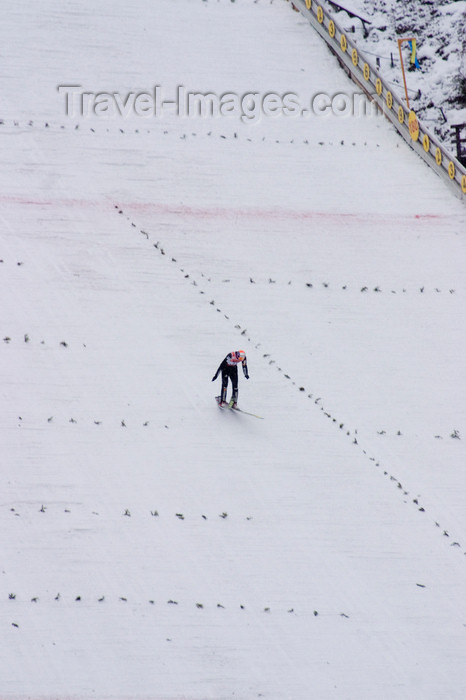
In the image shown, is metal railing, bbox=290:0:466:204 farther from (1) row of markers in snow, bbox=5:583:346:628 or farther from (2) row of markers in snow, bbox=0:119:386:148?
(1) row of markers in snow, bbox=5:583:346:628

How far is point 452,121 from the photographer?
26.3 m

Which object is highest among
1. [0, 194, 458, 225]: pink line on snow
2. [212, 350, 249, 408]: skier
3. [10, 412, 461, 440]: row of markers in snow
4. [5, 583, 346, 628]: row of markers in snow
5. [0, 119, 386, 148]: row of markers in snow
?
[0, 119, 386, 148]: row of markers in snow

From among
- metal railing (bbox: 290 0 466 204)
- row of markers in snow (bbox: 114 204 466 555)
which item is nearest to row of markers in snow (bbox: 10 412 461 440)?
row of markers in snow (bbox: 114 204 466 555)

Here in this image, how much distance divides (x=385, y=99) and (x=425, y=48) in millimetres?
5981

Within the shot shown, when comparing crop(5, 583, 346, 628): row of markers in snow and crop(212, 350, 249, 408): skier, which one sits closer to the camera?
crop(5, 583, 346, 628): row of markers in snow

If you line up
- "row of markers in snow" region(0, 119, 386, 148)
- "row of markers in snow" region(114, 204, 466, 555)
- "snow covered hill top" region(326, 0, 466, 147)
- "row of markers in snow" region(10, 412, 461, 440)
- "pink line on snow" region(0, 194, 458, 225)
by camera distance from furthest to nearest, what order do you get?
"snow covered hill top" region(326, 0, 466, 147) < "row of markers in snow" region(0, 119, 386, 148) < "pink line on snow" region(0, 194, 458, 225) < "row of markers in snow" region(10, 412, 461, 440) < "row of markers in snow" region(114, 204, 466, 555)

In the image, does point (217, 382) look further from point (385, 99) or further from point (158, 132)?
point (385, 99)

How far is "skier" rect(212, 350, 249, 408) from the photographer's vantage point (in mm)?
15781

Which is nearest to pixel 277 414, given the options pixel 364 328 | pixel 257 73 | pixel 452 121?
pixel 364 328

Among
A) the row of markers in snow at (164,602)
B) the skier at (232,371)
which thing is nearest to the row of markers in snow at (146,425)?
the skier at (232,371)

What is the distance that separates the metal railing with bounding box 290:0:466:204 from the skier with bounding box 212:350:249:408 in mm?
7625

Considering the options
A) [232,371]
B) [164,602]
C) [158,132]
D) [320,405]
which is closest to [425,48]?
[158,132]

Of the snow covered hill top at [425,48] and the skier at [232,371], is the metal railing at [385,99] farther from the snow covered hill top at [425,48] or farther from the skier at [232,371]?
the skier at [232,371]

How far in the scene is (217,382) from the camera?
17.1 metres
